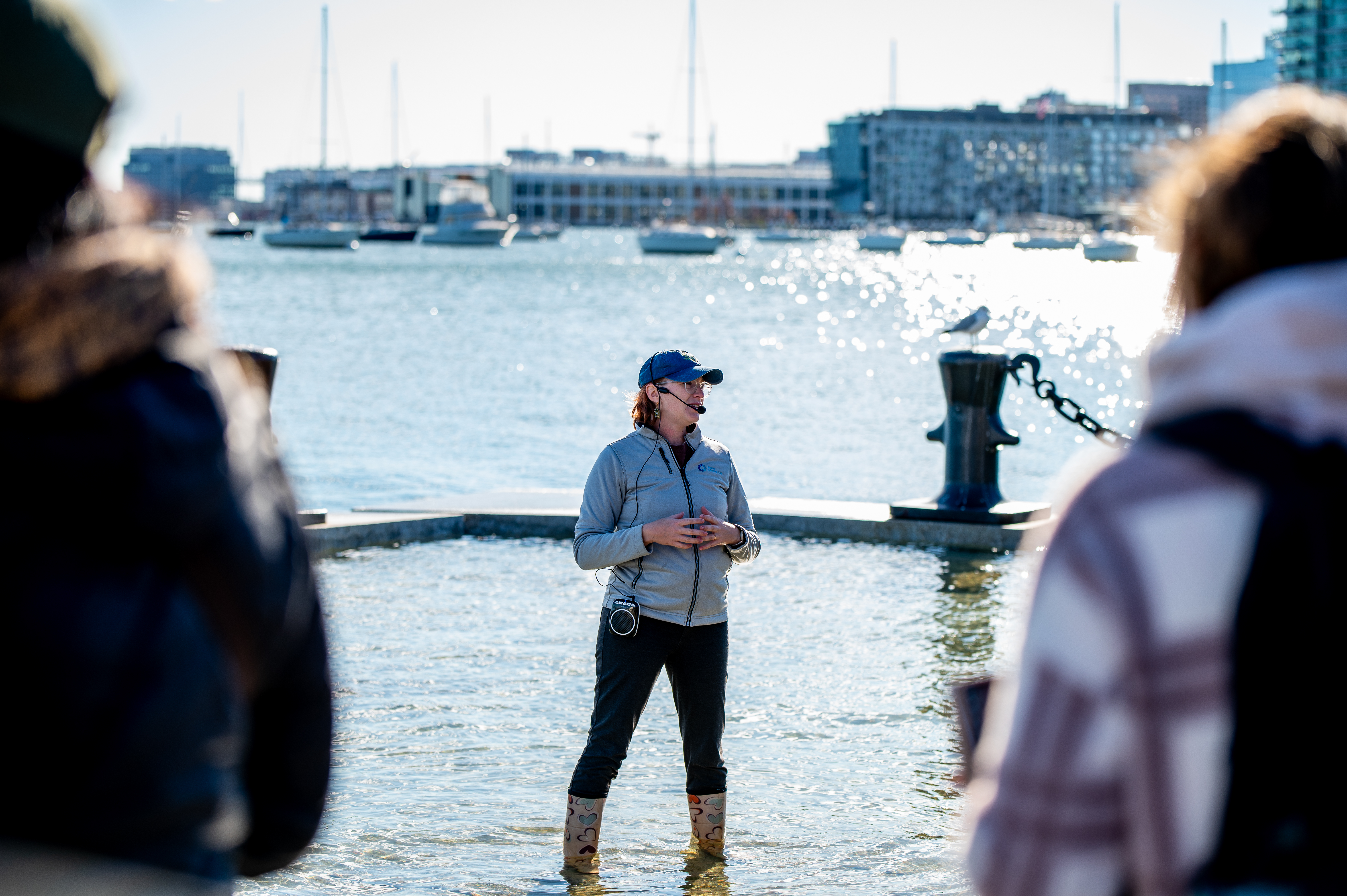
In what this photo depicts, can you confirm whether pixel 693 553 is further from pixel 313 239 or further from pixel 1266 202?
pixel 313 239

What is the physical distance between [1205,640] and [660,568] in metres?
3.59

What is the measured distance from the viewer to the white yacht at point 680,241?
138375 millimetres

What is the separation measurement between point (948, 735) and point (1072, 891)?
5540mm

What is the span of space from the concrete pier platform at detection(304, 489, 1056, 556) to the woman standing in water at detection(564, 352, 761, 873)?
20.2 feet

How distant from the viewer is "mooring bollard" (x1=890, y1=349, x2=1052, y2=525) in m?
11.4

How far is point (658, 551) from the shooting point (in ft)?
16.6

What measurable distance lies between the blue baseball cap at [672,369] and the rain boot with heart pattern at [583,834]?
1.42 m

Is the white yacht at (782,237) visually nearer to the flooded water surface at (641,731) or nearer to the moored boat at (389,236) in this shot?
the moored boat at (389,236)

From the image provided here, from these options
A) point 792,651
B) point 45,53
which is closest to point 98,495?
point 45,53

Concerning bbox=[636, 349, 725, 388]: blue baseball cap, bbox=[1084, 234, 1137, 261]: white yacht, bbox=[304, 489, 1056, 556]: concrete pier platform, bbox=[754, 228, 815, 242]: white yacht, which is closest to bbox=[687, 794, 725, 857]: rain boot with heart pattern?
bbox=[636, 349, 725, 388]: blue baseball cap

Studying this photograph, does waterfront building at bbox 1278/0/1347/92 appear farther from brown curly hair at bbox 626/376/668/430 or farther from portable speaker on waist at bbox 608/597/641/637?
portable speaker on waist at bbox 608/597/641/637

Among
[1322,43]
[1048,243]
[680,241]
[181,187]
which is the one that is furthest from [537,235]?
[181,187]

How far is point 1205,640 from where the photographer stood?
149cm

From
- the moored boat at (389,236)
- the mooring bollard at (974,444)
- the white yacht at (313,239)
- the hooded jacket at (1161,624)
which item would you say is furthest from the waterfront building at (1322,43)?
the hooded jacket at (1161,624)
